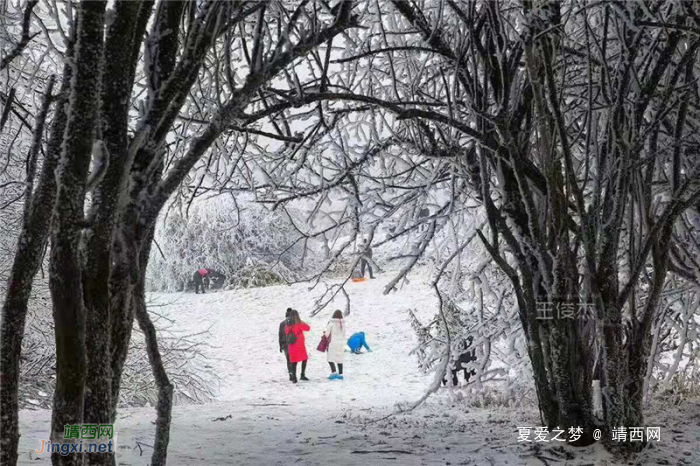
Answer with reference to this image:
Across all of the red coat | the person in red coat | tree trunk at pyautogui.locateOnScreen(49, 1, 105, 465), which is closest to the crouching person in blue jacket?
the person in red coat

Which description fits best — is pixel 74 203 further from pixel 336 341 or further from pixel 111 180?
pixel 336 341

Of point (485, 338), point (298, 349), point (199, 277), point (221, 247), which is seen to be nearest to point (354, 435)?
point (485, 338)

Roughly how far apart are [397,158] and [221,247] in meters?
16.3

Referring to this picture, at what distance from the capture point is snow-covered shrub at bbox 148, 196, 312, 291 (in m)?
19.7

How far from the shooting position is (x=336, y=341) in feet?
39.4

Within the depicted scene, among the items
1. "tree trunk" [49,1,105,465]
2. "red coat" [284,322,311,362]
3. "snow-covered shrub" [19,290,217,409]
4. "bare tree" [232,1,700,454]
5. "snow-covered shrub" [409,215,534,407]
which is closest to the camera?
"tree trunk" [49,1,105,465]

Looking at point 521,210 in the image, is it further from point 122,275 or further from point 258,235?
point 258,235

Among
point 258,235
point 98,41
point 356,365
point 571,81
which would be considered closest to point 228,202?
point 258,235

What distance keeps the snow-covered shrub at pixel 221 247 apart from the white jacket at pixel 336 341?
715 centimetres

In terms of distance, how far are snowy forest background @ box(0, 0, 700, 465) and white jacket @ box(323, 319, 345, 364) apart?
3623mm

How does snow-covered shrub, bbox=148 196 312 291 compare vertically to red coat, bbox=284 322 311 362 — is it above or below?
above

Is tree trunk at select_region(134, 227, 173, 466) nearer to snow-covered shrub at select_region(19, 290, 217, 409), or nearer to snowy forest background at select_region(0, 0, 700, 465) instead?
snowy forest background at select_region(0, 0, 700, 465)

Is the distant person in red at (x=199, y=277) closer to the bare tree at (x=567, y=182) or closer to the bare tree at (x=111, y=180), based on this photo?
the bare tree at (x=567, y=182)

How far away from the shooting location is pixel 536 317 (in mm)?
3787
